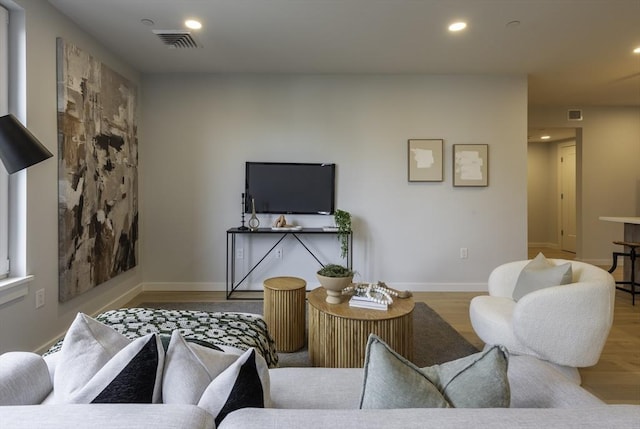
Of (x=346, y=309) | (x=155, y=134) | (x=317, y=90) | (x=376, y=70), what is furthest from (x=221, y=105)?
(x=346, y=309)

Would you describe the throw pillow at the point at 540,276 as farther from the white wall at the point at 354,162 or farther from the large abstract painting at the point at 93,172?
the large abstract painting at the point at 93,172

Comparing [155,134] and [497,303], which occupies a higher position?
[155,134]

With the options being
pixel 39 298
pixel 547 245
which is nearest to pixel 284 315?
pixel 39 298

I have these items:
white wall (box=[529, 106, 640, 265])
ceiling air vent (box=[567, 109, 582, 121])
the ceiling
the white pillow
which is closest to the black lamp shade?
the white pillow

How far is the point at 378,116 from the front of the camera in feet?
12.7

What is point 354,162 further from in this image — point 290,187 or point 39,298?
point 39,298

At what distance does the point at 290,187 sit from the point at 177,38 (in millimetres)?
1831

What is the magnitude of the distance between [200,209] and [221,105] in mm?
1276

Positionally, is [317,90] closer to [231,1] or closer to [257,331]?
[231,1]

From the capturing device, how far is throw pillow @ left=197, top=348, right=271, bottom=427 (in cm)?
73

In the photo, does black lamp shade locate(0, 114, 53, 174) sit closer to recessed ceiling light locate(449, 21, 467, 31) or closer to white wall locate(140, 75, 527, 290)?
white wall locate(140, 75, 527, 290)

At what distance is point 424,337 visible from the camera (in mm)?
2625

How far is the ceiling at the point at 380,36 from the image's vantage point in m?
2.49

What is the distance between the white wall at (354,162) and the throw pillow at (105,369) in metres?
3.04
